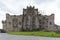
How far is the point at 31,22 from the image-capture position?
105 m

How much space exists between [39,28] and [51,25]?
7.11 m

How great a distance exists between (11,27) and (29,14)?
12952 mm

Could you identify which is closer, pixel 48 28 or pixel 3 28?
pixel 48 28

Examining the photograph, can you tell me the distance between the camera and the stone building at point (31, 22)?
4107 inches

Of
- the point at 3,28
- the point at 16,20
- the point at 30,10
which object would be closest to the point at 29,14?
the point at 30,10

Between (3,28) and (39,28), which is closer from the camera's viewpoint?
(39,28)

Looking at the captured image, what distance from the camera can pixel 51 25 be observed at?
105062mm

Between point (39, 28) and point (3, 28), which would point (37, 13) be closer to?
point (39, 28)

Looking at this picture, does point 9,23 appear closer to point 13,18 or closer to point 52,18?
point 13,18

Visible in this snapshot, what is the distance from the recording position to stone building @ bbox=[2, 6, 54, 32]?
342 feet

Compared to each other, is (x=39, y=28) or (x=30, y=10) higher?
(x=30, y=10)

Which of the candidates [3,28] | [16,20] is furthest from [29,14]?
[3,28]

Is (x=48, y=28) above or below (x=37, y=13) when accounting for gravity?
below

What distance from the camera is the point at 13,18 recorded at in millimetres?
109812
